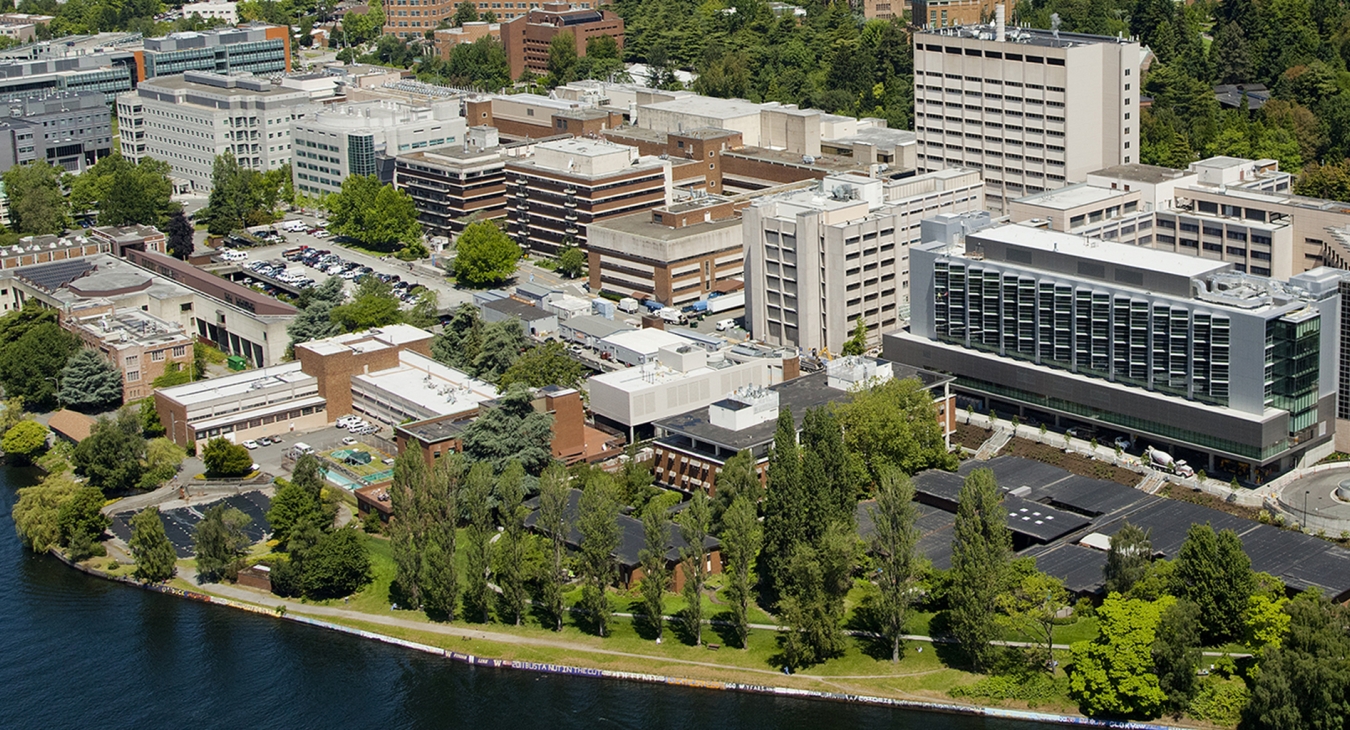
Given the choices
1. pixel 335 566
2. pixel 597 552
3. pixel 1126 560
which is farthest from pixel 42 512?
pixel 1126 560

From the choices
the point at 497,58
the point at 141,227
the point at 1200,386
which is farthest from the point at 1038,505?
the point at 497,58

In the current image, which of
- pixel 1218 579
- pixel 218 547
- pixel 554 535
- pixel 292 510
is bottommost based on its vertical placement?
pixel 218 547

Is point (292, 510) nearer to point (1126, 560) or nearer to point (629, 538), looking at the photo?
point (629, 538)

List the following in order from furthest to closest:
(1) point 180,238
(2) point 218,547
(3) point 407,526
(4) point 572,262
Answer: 1. (1) point 180,238
2. (4) point 572,262
3. (2) point 218,547
4. (3) point 407,526

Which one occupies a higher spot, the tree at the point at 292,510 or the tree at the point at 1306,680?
the tree at the point at 292,510

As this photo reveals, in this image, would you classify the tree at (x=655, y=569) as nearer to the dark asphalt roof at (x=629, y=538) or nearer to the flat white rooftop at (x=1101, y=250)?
the dark asphalt roof at (x=629, y=538)

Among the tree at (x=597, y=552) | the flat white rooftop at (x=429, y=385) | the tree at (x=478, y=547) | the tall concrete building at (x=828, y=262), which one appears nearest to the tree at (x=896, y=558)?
the tree at (x=597, y=552)

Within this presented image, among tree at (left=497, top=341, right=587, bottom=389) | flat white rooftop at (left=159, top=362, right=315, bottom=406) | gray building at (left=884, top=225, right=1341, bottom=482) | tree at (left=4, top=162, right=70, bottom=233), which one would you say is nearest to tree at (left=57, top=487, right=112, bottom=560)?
flat white rooftop at (left=159, top=362, right=315, bottom=406)
